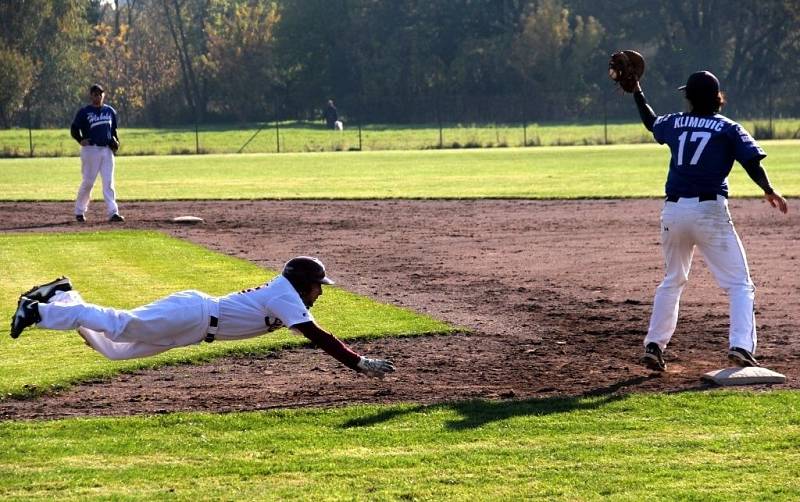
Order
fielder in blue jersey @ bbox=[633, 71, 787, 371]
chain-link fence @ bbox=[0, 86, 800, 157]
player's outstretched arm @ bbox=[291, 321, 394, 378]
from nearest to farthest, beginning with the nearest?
player's outstretched arm @ bbox=[291, 321, 394, 378] → fielder in blue jersey @ bbox=[633, 71, 787, 371] → chain-link fence @ bbox=[0, 86, 800, 157]

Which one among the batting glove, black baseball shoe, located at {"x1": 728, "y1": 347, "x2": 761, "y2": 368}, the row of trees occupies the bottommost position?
black baseball shoe, located at {"x1": 728, "y1": 347, "x2": 761, "y2": 368}

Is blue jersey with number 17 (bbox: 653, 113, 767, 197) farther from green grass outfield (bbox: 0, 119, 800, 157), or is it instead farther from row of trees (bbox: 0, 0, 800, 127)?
row of trees (bbox: 0, 0, 800, 127)

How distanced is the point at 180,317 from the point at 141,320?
25 cm

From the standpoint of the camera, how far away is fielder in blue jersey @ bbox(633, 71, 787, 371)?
9000 millimetres

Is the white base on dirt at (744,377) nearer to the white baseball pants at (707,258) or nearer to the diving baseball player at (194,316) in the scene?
the white baseball pants at (707,258)

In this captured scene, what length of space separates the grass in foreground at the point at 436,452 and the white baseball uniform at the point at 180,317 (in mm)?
547

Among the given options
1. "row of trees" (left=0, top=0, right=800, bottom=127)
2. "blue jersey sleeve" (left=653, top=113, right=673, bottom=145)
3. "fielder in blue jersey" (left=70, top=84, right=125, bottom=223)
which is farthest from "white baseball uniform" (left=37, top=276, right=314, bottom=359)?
"row of trees" (left=0, top=0, right=800, bottom=127)

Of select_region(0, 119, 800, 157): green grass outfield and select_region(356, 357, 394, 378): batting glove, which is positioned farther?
select_region(0, 119, 800, 157): green grass outfield

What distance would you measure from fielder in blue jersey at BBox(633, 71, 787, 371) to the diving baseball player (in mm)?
2595

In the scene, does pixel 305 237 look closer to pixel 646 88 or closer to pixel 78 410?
pixel 78 410

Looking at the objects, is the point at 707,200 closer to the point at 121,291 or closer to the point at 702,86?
the point at 702,86

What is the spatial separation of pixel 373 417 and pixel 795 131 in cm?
5221

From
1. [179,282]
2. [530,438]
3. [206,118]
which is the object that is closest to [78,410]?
[530,438]

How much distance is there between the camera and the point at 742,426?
7645mm
